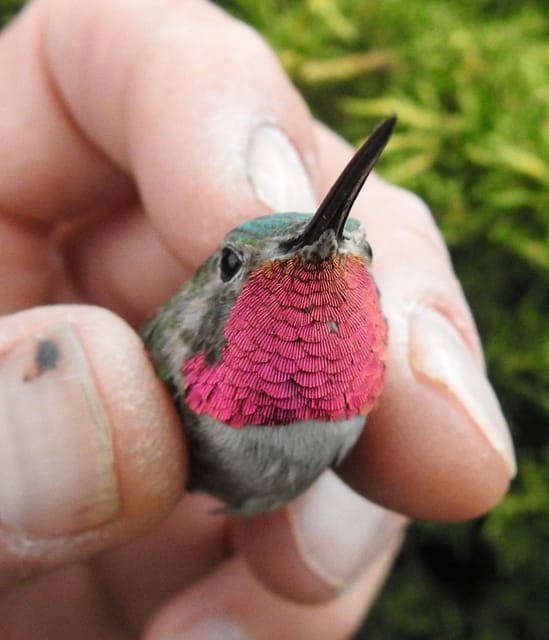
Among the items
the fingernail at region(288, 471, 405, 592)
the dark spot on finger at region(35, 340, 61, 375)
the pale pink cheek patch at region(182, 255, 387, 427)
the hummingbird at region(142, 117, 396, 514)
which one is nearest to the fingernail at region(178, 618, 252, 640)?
the fingernail at region(288, 471, 405, 592)

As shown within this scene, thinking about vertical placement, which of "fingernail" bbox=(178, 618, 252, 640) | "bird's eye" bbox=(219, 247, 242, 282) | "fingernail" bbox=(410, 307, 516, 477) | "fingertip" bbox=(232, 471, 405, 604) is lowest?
"fingernail" bbox=(178, 618, 252, 640)

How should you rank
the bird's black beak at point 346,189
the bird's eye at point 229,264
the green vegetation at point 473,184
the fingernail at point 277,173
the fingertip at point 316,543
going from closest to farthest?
the bird's black beak at point 346,189 → the bird's eye at point 229,264 → the fingernail at point 277,173 → the fingertip at point 316,543 → the green vegetation at point 473,184

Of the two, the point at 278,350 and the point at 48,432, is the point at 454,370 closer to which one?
the point at 278,350

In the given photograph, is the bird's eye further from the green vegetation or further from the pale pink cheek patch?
the green vegetation

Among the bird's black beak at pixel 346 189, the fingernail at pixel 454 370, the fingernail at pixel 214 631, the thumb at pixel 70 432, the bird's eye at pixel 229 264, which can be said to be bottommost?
the fingernail at pixel 214 631

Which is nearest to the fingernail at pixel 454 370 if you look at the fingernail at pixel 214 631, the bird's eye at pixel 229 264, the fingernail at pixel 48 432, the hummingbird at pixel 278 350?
the hummingbird at pixel 278 350

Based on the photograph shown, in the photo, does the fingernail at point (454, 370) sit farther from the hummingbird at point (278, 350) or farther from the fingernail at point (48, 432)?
the fingernail at point (48, 432)
